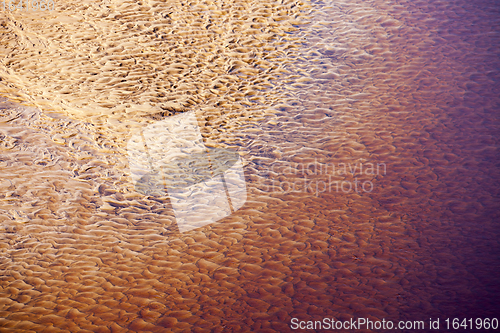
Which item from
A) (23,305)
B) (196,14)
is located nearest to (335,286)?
(23,305)

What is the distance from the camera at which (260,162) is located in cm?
635

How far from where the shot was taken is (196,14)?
33.1 ft

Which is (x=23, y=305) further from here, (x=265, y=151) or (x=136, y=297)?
(x=265, y=151)

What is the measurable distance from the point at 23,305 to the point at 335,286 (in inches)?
141

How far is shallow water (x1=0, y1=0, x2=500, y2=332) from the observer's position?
4031 mm

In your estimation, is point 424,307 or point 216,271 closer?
point 424,307

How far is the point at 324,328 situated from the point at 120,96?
6.54 m

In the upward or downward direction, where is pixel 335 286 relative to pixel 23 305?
downward

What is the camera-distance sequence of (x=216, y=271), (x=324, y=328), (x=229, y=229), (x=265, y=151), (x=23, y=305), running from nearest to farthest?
(x=324, y=328) → (x=23, y=305) → (x=216, y=271) → (x=229, y=229) → (x=265, y=151)

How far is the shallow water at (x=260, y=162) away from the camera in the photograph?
13.2 ft

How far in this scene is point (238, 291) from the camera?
13.6ft

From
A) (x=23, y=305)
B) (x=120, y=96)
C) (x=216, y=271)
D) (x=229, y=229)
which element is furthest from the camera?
(x=120, y=96)

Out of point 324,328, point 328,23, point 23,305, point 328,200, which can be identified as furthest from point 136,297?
point 328,23

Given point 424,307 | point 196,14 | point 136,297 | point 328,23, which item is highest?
point 196,14
